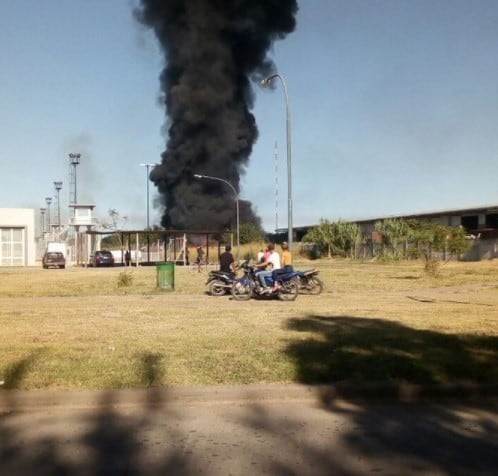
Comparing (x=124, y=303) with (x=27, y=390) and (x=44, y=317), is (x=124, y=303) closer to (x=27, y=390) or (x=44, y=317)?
(x=44, y=317)

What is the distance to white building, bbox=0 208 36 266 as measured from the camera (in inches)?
2586

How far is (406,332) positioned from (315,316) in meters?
2.97

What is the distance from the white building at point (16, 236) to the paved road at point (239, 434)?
2440 inches

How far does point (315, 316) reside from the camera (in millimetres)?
13836

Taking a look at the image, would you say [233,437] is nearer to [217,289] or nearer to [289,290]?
[289,290]

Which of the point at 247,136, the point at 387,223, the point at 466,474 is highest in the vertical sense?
the point at 247,136

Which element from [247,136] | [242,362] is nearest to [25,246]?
[247,136]

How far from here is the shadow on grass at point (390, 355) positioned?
7805mm

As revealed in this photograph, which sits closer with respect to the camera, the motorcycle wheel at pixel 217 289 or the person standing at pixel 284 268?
the person standing at pixel 284 268

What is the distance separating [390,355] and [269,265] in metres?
10.7

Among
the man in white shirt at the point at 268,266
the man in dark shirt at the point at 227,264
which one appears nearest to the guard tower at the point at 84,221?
the man in dark shirt at the point at 227,264

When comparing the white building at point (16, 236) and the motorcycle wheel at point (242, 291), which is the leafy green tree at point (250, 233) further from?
the motorcycle wheel at point (242, 291)

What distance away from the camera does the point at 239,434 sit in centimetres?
600

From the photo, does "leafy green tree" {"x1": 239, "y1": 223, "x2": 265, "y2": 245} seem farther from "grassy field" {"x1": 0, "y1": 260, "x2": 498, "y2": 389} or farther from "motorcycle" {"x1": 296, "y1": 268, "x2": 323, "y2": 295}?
"grassy field" {"x1": 0, "y1": 260, "x2": 498, "y2": 389}
